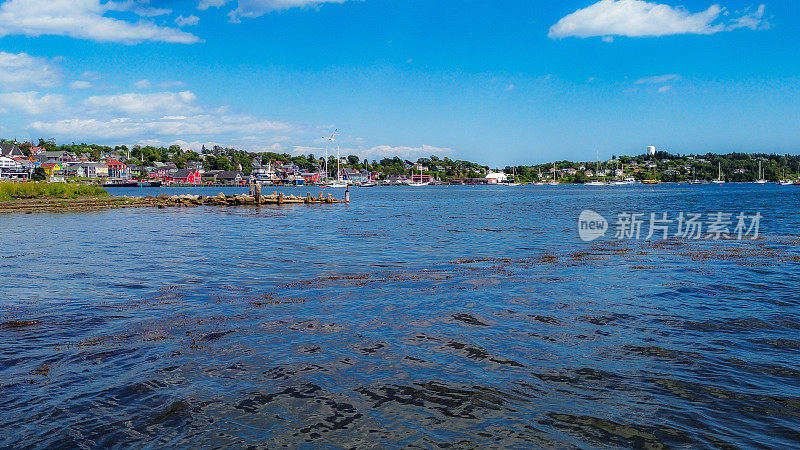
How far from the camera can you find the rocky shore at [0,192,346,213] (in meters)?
50.2

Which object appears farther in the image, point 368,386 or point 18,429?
point 368,386

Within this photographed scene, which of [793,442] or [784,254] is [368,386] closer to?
[793,442]

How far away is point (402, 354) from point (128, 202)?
61852 mm

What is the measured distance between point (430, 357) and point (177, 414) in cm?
391

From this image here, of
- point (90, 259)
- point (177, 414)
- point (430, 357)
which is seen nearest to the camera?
point (177, 414)

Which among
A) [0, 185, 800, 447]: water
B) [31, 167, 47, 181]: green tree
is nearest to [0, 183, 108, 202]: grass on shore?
[0, 185, 800, 447]: water

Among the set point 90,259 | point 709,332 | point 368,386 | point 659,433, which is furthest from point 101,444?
point 90,259

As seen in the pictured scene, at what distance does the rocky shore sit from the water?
38.9m

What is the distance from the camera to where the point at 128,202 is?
203ft

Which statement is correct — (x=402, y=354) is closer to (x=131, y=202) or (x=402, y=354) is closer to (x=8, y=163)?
(x=131, y=202)

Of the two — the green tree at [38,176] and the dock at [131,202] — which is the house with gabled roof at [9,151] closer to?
the green tree at [38,176]

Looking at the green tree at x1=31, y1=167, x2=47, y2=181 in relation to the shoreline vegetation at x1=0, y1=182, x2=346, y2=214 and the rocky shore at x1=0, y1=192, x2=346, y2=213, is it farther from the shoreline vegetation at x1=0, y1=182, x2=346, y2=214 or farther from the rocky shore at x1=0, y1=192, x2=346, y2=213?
the rocky shore at x1=0, y1=192, x2=346, y2=213

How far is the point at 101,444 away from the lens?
5.83m

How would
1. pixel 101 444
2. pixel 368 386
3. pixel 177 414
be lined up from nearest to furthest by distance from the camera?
pixel 101 444 < pixel 177 414 < pixel 368 386
